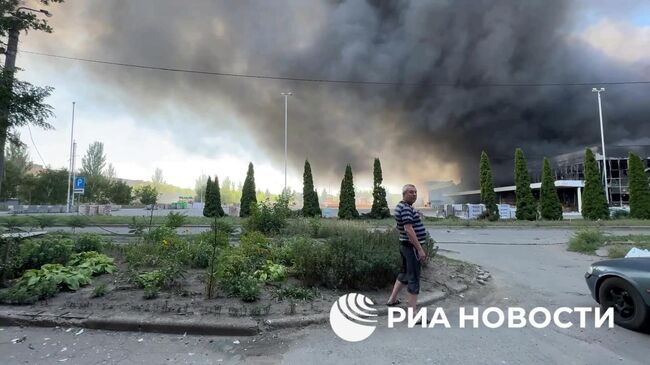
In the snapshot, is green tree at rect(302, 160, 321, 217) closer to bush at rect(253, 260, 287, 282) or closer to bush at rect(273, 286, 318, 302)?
bush at rect(253, 260, 287, 282)

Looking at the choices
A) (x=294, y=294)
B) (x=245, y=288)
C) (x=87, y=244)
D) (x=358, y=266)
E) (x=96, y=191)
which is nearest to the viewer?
(x=245, y=288)

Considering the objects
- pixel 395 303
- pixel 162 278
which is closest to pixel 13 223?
pixel 162 278

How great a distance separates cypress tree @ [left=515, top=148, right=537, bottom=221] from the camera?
99.9 ft

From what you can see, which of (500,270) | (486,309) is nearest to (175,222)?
(486,309)

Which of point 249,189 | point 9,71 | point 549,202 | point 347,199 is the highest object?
point 9,71

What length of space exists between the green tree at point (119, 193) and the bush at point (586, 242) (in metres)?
81.7

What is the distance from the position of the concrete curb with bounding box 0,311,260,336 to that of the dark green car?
4968 millimetres

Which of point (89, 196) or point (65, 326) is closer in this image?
point (65, 326)

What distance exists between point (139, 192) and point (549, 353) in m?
87.3

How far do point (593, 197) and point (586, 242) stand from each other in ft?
69.0

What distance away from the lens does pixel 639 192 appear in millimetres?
30094

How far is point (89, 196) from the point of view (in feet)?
241

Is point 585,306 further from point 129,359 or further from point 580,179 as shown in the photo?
point 580,179

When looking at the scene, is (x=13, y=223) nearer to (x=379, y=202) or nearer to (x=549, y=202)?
(x=379, y=202)
